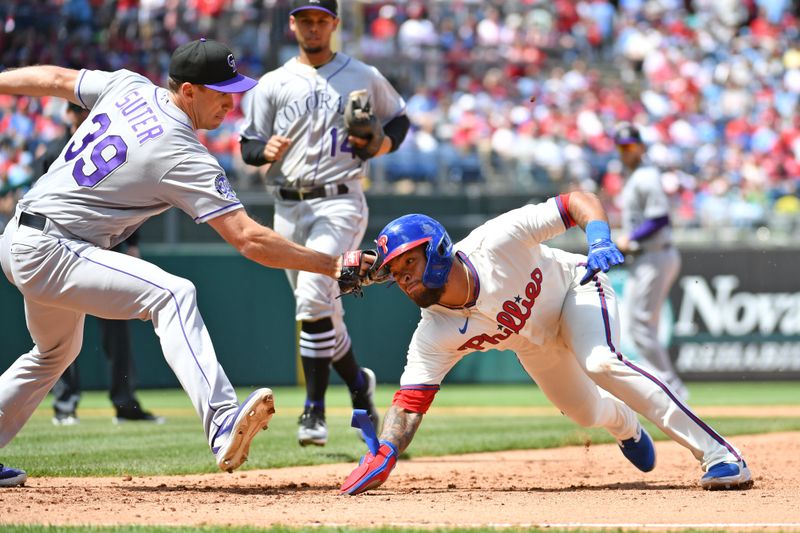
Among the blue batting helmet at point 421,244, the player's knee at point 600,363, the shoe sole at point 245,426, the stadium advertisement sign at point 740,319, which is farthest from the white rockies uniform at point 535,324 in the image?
the stadium advertisement sign at point 740,319

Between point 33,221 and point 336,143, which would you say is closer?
point 33,221

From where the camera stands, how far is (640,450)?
20.5 feet

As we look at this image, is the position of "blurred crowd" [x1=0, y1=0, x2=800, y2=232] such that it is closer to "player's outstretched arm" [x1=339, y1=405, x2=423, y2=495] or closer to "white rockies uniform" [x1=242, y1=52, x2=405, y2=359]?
"white rockies uniform" [x1=242, y1=52, x2=405, y2=359]

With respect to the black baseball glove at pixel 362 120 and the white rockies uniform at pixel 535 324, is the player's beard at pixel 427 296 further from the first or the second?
the black baseball glove at pixel 362 120

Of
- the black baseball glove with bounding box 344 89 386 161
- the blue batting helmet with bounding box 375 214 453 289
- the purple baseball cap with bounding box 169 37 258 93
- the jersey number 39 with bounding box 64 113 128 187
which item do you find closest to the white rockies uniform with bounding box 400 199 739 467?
the blue batting helmet with bounding box 375 214 453 289

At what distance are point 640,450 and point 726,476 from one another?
2.53ft

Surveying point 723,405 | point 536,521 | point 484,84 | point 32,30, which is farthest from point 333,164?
point 484,84

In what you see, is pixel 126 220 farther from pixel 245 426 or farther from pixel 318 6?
pixel 318 6

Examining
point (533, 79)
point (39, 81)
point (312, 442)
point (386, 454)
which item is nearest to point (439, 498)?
point (386, 454)

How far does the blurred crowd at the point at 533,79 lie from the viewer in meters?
15.3

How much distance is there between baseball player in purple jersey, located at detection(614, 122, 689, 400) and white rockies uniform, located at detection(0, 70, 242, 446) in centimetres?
682

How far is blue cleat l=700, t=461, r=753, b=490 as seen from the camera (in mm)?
5508

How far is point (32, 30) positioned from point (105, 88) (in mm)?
9413

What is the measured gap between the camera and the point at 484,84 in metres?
20.8
